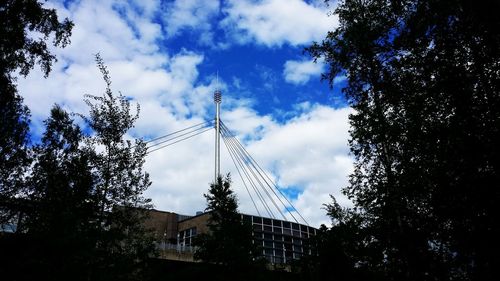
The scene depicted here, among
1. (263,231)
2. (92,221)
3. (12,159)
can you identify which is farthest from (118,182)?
(263,231)

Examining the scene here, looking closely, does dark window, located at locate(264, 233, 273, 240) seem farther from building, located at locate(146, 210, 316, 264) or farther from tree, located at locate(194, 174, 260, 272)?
tree, located at locate(194, 174, 260, 272)

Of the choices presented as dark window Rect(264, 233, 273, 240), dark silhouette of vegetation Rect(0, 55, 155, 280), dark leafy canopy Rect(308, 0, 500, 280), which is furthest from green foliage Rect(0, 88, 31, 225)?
dark window Rect(264, 233, 273, 240)

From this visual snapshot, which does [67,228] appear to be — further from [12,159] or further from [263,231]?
[263,231]

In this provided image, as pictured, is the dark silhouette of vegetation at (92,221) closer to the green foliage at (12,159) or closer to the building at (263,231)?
the green foliage at (12,159)

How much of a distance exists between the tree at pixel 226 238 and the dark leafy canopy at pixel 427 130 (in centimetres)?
586

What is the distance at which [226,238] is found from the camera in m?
18.5

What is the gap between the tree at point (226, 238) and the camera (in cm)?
1673

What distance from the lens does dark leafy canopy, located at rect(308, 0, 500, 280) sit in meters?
9.54

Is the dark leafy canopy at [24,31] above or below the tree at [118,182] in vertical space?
above

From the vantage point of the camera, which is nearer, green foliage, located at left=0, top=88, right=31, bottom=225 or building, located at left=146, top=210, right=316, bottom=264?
green foliage, located at left=0, top=88, right=31, bottom=225

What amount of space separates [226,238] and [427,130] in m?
11.5

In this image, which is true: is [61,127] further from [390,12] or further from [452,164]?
[452,164]

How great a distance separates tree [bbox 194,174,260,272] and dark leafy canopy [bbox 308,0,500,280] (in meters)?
5.86

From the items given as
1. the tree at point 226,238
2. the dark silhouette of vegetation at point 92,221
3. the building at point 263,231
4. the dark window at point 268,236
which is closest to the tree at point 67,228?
→ the dark silhouette of vegetation at point 92,221
